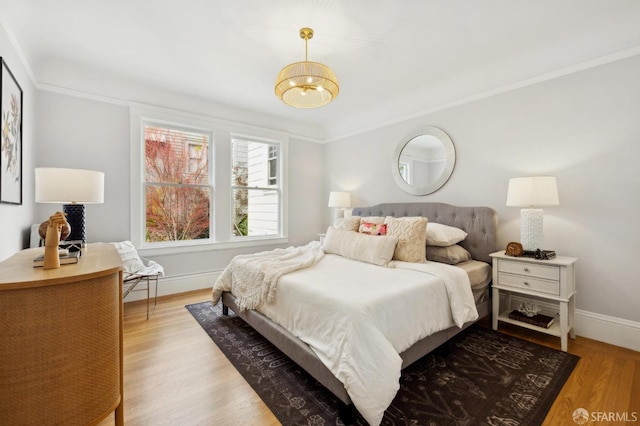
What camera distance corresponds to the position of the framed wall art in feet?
6.16

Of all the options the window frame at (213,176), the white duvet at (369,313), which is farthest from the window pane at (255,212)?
the white duvet at (369,313)

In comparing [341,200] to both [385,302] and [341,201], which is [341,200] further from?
[385,302]

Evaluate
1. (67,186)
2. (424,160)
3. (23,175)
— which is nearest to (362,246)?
(424,160)

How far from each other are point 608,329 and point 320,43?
138 inches

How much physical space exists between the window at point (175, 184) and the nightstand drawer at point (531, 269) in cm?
365

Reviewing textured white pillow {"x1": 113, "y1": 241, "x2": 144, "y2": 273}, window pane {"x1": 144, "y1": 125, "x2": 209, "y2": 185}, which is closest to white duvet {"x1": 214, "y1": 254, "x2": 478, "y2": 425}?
textured white pillow {"x1": 113, "y1": 241, "x2": 144, "y2": 273}

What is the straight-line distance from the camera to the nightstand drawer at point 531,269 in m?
2.26

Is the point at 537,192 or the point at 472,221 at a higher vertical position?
the point at 537,192

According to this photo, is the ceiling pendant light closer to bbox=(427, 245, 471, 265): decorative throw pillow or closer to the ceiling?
the ceiling

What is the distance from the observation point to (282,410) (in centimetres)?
159

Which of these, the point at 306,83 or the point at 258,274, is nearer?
the point at 306,83

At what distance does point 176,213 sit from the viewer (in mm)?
3814

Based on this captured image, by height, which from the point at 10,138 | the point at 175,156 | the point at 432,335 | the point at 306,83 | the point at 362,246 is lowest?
the point at 432,335

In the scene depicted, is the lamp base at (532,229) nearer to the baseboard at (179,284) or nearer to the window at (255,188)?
the window at (255,188)
